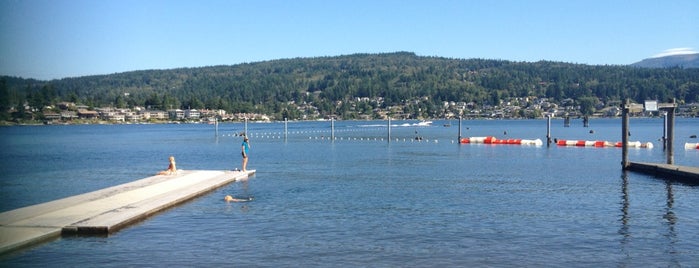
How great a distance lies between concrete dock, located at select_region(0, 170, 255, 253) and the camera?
63.5 ft

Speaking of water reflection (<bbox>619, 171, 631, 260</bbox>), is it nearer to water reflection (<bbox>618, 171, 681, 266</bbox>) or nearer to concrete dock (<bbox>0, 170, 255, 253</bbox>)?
water reflection (<bbox>618, 171, 681, 266</bbox>)

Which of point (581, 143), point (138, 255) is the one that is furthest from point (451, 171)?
point (581, 143)

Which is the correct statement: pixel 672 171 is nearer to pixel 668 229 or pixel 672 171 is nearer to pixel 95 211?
pixel 668 229

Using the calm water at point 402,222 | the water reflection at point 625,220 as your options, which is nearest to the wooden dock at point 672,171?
the calm water at point 402,222

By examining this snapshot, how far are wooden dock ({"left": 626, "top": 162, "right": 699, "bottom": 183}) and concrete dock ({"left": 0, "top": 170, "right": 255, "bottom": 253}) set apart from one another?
2507cm

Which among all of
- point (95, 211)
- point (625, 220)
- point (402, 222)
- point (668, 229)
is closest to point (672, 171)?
point (625, 220)

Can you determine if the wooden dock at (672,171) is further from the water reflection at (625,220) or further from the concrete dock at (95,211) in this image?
the concrete dock at (95,211)

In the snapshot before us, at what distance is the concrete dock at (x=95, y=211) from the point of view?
63.5 ft

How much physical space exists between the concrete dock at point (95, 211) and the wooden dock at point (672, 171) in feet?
82.2

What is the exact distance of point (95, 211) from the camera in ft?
75.5

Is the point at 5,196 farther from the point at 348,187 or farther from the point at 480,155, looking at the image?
the point at 480,155

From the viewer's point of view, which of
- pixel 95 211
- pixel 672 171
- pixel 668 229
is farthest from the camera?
pixel 672 171

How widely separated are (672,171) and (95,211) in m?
30.9

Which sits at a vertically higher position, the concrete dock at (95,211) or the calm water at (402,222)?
the concrete dock at (95,211)
